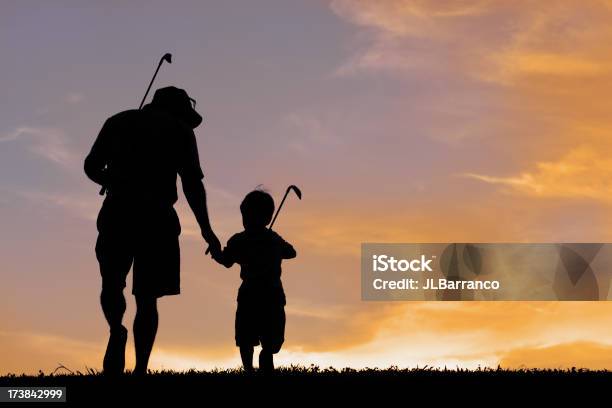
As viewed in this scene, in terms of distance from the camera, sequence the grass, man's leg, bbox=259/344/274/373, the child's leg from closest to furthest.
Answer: the grass → man's leg, bbox=259/344/274/373 → the child's leg

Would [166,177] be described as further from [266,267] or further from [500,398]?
[500,398]

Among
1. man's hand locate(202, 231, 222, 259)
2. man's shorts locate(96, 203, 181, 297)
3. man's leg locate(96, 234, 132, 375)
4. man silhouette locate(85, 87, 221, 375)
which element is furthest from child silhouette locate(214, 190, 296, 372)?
man's leg locate(96, 234, 132, 375)

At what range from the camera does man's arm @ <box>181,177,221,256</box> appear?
10.8 meters

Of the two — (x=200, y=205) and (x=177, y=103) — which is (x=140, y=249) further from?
(x=177, y=103)

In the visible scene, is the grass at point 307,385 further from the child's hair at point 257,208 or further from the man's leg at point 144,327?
the child's hair at point 257,208

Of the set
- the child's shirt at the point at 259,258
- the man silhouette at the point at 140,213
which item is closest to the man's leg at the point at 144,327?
the man silhouette at the point at 140,213

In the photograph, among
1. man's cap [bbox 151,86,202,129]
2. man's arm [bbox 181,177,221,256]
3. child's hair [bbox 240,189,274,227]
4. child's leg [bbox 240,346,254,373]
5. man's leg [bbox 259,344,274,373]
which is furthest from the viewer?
child's leg [bbox 240,346,254,373]

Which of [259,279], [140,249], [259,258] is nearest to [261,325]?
[259,279]

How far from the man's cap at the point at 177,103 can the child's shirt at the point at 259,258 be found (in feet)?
5.66

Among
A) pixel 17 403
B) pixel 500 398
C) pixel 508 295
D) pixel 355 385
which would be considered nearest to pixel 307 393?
pixel 355 385

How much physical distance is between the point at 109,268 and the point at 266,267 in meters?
A: 2.34

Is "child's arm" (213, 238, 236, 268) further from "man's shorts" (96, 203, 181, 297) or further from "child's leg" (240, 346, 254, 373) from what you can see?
"man's shorts" (96, 203, 181, 297)

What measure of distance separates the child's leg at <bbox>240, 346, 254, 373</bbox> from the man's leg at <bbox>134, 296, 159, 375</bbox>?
2.12 metres

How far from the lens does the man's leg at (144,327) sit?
34.6ft
